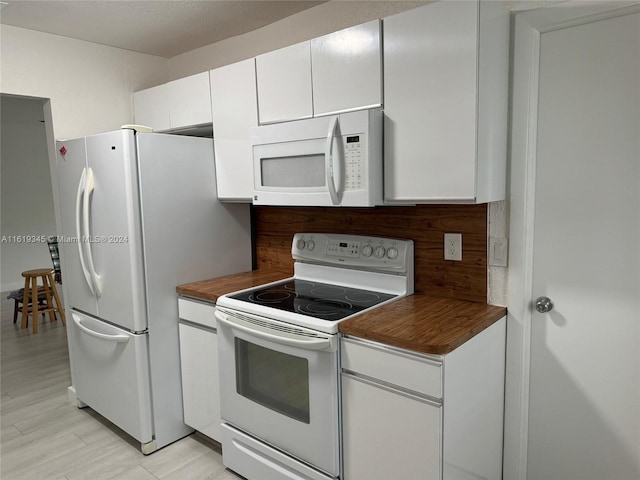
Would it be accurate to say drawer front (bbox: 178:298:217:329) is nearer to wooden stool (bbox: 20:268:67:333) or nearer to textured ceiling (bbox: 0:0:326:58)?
textured ceiling (bbox: 0:0:326:58)

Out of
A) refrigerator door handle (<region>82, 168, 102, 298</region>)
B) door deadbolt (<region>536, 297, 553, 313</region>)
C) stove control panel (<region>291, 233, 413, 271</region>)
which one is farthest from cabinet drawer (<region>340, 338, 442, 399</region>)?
refrigerator door handle (<region>82, 168, 102, 298</region>)

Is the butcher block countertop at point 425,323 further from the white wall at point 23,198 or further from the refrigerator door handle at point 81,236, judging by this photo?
the white wall at point 23,198

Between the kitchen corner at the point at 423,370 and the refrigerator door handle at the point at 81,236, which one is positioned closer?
the kitchen corner at the point at 423,370

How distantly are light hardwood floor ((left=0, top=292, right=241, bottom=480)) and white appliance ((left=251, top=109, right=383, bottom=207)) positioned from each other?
1436 millimetres

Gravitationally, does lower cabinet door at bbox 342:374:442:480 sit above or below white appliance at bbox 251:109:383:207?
below

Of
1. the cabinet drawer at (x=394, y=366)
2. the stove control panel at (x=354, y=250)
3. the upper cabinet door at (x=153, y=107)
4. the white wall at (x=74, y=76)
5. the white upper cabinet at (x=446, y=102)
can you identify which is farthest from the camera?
the upper cabinet door at (x=153, y=107)

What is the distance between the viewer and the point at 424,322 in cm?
179

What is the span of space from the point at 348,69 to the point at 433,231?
827mm

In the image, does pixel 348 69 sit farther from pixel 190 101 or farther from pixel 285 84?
pixel 190 101

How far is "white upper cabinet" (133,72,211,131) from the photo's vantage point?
105 inches

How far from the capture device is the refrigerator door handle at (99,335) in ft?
8.27

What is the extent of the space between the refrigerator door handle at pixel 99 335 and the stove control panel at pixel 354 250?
1.03m

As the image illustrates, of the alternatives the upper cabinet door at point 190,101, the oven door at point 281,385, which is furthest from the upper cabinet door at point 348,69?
the oven door at point 281,385

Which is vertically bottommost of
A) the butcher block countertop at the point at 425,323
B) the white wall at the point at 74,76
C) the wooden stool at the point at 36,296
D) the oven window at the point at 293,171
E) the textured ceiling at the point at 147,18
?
the wooden stool at the point at 36,296
